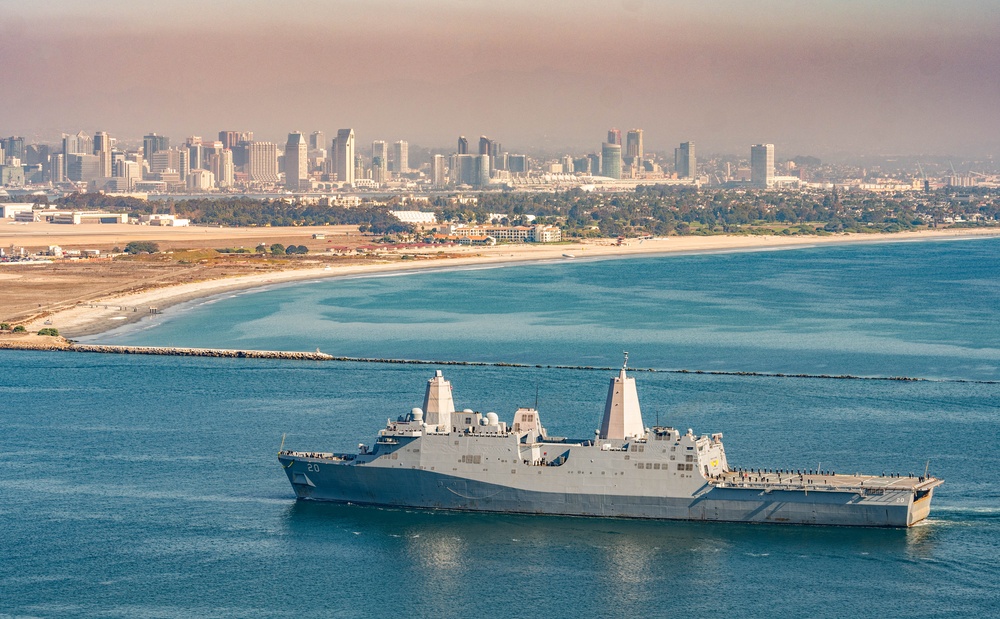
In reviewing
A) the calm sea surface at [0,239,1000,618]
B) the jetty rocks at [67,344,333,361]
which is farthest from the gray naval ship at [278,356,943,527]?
the jetty rocks at [67,344,333,361]

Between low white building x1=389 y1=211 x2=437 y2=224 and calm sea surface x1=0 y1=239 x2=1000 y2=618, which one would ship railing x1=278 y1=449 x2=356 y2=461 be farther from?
low white building x1=389 y1=211 x2=437 y2=224

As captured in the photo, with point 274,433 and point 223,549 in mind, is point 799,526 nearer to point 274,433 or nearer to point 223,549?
point 223,549

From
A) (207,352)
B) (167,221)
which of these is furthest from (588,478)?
(167,221)

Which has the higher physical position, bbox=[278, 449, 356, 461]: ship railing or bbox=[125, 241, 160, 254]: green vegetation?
bbox=[125, 241, 160, 254]: green vegetation

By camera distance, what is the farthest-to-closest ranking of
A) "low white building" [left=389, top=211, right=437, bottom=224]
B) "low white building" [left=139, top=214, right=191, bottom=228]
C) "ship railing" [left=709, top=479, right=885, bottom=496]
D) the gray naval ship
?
"low white building" [left=139, top=214, right=191, bottom=228], "low white building" [left=389, top=211, right=437, bottom=224], the gray naval ship, "ship railing" [left=709, top=479, right=885, bottom=496]

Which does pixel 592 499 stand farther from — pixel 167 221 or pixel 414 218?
pixel 167 221

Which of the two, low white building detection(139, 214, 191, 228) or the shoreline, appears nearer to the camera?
the shoreline

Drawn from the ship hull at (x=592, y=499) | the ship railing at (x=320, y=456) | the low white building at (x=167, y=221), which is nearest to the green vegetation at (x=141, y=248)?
the low white building at (x=167, y=221)

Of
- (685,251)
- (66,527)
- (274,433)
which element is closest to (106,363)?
(274,433)
